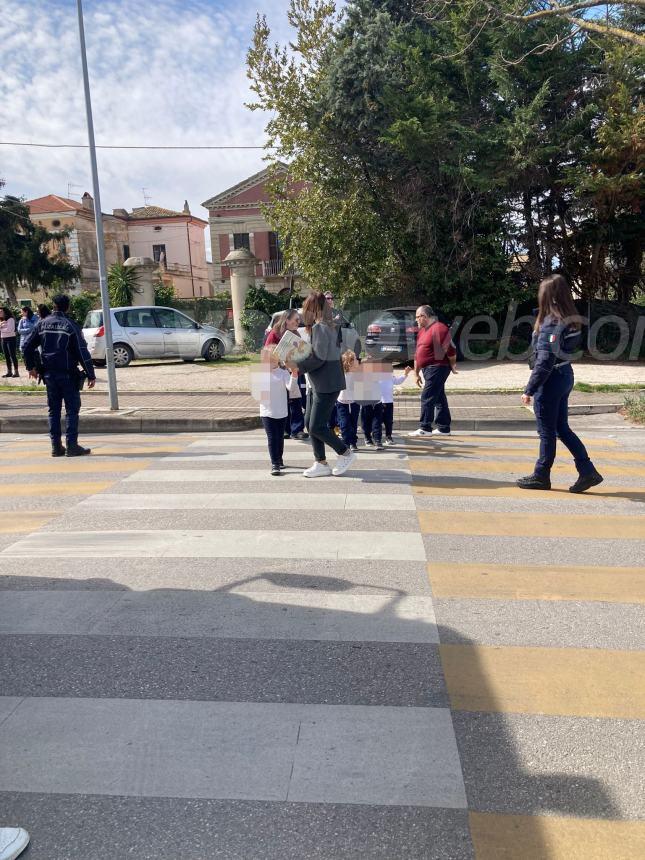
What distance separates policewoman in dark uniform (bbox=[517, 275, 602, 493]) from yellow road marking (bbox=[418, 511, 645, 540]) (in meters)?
0.86

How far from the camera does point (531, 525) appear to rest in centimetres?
584

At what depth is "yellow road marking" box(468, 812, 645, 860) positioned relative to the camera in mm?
2346

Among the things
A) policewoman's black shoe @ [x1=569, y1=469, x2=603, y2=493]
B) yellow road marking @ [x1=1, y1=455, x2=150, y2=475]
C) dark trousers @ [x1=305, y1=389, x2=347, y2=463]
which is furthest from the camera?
yellow road marking @ [x1=1, y1=455, x2=150, y2=475]

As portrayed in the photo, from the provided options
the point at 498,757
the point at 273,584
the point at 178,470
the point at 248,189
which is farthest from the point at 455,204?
the point at 248,189

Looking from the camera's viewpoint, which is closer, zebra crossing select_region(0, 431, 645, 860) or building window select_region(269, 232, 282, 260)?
zebra crossing select_region(0, 431, 645, 860)

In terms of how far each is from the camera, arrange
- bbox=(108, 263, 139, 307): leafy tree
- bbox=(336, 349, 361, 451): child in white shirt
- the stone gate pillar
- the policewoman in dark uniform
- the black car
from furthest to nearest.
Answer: bbox=(108, 263, 139, 307): leafy tree → the stone gate pillar → the black car → bbox=(336, 349, 361, 451): child in white shirt → the policewoman in dark uniform

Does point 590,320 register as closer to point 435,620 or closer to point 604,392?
point 604,392

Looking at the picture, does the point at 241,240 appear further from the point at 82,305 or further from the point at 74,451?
the point at 74,451

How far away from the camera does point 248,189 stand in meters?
50.2

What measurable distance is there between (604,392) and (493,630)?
11057 mm

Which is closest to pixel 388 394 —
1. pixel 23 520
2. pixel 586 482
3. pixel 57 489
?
pixel 586 482

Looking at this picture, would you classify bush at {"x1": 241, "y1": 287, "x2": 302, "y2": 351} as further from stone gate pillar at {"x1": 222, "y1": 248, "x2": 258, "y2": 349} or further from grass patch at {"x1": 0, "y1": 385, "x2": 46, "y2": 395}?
grass patch at {"x1": 0, "y1": 385, "x2": 46, "y2": 395}

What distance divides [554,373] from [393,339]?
1160 centimetres

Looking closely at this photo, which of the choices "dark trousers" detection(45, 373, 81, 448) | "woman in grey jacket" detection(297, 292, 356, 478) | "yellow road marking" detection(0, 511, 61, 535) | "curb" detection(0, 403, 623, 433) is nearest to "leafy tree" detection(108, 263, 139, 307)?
"curb" detection(0, 403, 623, 433)
